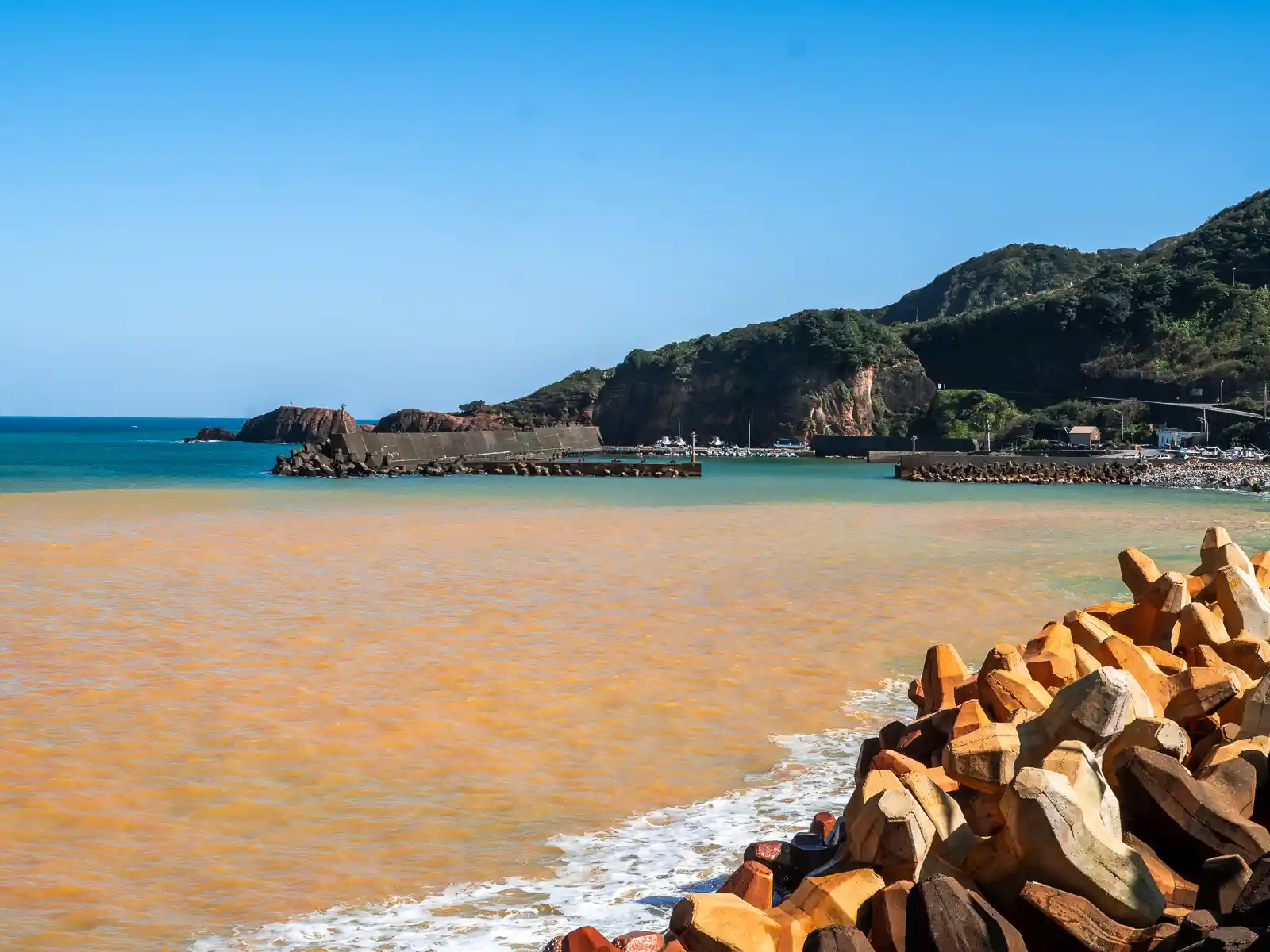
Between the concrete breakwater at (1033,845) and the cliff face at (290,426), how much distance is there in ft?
620

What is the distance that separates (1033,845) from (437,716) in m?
5.05

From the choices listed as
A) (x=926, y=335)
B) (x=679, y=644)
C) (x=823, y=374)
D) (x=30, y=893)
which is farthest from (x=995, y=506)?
(x=926, y=335)

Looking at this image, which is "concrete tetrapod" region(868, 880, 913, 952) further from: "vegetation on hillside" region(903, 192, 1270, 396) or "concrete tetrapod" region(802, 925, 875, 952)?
"vegetation on hillside" region(903, 192, 1270, 396)

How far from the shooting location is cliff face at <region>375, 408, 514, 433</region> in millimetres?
142250

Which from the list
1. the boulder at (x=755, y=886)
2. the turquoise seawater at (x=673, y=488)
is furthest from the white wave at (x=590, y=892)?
the turquoise seawater at (x=673, y=488)

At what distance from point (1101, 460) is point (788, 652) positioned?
6150cm

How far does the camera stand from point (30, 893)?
4844 mm

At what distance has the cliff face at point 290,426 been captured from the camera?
19112cm

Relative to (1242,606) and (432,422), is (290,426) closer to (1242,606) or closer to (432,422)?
(432,422)

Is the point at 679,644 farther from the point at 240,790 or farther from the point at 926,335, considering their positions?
the point at 926,335

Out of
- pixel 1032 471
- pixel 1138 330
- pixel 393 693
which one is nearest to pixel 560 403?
pixel 1138 330

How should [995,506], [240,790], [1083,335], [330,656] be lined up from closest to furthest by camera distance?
[240,790] < [330,656] < [995,506] < [1083,335]

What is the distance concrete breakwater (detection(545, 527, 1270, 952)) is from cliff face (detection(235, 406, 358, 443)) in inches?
7443

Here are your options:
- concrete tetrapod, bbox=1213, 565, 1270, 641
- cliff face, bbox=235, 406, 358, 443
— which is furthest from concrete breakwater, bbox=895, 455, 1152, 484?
cliff face, bbox=235, 406, 358, 443
